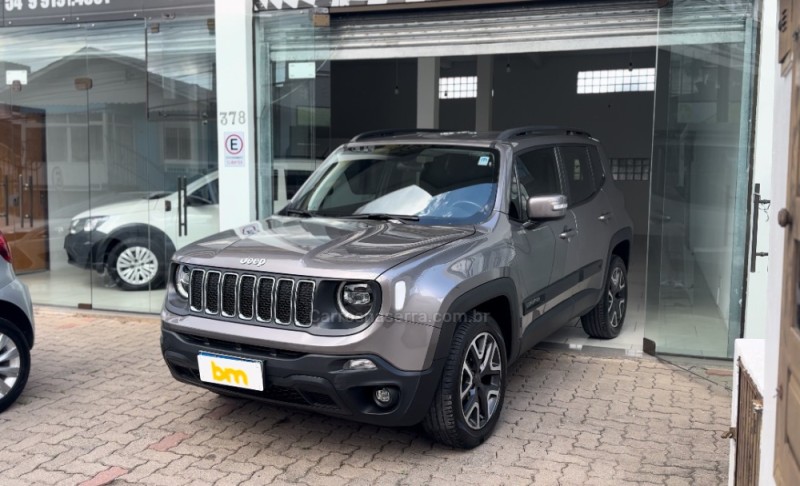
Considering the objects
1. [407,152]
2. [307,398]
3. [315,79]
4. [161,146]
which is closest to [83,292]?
[161,146]

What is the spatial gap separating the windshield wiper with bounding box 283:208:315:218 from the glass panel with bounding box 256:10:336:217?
7.81 ft

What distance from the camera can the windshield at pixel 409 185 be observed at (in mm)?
4508

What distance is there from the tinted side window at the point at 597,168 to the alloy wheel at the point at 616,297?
801mm

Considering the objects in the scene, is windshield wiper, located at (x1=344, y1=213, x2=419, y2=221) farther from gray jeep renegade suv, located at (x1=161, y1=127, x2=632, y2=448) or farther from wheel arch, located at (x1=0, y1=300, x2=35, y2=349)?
wheel arch, located at (x1=0, y1=300, x2=35, y2=349)

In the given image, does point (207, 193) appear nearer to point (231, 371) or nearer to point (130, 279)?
point (130, 279)

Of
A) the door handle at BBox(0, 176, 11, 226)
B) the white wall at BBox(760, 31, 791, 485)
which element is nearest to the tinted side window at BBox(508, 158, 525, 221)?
the white wall at BBox(760, 31, 791, 485)

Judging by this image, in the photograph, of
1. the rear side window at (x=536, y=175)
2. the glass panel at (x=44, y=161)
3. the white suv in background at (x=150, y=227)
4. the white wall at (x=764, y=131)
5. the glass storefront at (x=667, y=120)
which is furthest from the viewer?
the glass panel at (x=44, y=161)

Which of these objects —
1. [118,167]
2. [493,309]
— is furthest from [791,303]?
[118,167]

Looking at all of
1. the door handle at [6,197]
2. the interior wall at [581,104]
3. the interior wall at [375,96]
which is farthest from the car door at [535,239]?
the interior wall at [375,96]

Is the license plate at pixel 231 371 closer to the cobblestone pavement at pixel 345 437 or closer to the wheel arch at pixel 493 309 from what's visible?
the cobblestone pavement at pixel 345 437

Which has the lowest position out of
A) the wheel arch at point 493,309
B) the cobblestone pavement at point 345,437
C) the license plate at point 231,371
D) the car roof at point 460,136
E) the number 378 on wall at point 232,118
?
the cobblestone pavement at point 345,437

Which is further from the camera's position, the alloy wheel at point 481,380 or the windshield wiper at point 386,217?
the windshield wiper at point 386,217

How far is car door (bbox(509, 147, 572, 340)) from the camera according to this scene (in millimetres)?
4477

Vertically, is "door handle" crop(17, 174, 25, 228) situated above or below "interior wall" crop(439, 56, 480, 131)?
below
